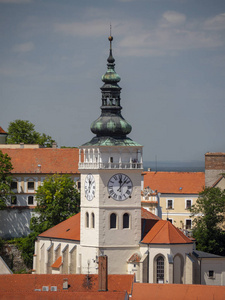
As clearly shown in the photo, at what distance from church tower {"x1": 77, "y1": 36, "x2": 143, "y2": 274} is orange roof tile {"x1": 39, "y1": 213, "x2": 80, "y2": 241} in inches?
187

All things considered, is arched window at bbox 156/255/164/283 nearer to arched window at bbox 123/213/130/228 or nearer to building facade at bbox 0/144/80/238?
arched window at bbox 123/213/130/228

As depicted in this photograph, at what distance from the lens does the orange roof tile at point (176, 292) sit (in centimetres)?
7469

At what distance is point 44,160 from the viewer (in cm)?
11550

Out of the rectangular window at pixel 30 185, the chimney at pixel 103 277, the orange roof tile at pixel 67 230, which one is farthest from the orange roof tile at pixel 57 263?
the rectangular window at pixel 30 185

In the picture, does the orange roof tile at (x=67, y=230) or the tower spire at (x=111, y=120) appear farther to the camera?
the orange roof tile at (x=67, y=230)

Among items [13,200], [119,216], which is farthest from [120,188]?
[13,200]

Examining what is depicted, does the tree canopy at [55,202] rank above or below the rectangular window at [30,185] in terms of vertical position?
below

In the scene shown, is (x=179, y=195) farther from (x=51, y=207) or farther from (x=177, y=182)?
(x=51, y=207)

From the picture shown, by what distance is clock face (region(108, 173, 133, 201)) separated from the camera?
8581cm

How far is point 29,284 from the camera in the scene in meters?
79.6

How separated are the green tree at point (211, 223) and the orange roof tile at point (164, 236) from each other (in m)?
14.9

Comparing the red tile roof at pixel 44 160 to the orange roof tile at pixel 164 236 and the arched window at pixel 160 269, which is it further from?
the arched window at pixel 160 269

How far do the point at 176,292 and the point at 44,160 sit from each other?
42336 millimetres

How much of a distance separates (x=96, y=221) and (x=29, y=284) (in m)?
8.84
